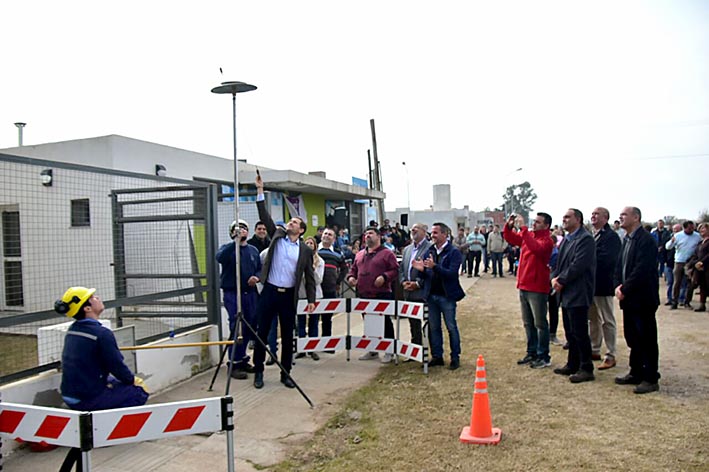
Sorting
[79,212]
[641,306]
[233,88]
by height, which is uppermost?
[233,88]

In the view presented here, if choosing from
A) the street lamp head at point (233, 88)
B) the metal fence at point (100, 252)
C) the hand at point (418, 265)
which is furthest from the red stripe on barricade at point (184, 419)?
the hand at point (418, 265)

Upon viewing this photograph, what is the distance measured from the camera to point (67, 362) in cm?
366

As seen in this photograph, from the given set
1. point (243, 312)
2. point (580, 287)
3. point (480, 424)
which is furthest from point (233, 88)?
point (580, 287)

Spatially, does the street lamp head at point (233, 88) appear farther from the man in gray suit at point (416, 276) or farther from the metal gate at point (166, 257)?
the man in gray suit at point (416, 276)

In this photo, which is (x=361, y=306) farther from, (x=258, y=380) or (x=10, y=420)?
(x=10, y=420)

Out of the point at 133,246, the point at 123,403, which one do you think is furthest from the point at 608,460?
the point at 133,246

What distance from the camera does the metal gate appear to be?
6.80 meters

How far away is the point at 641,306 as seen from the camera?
6.06m

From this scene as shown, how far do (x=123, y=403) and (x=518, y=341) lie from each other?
6683mm

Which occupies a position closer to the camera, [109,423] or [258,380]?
[109,423]

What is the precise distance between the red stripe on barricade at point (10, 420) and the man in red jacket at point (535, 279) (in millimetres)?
5808

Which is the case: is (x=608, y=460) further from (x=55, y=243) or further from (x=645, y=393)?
(x=55, y=243)

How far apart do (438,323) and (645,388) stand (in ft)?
8.41

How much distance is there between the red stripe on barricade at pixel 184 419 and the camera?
118 inches
